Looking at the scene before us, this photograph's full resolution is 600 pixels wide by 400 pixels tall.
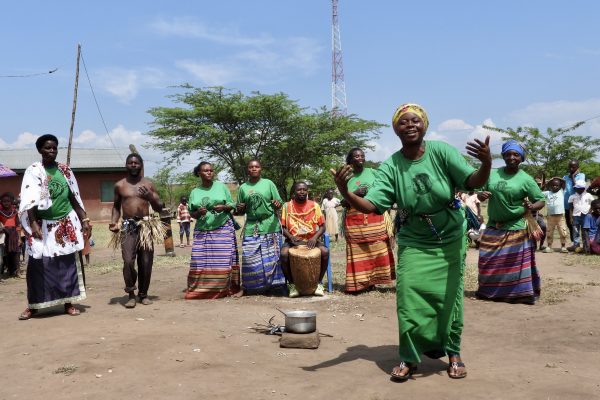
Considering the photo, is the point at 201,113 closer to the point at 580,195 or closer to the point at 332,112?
the point at 332,112

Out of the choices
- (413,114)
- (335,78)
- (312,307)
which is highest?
(335,78)

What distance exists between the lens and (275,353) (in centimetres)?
505

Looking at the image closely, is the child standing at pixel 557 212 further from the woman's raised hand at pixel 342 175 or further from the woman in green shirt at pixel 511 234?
the woman's raised hand at pixel 342 175

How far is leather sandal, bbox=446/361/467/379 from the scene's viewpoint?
421 centimetres

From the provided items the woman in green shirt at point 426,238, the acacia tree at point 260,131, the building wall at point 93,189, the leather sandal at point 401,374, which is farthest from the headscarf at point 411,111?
the building wall at point 93,189

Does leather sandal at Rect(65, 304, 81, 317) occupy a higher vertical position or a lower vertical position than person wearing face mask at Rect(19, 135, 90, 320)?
lower

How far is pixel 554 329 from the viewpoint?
582cm

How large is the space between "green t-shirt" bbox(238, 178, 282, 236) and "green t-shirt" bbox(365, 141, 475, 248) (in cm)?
385

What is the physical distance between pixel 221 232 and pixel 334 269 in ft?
11.2

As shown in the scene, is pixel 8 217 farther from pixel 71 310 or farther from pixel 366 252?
pixel 366 252

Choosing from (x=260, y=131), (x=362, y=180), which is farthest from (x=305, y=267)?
(x=260, y=131)

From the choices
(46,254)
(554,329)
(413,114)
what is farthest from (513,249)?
(46,254)

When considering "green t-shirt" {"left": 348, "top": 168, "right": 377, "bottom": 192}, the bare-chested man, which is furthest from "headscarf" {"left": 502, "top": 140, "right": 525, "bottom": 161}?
the bare-chested man

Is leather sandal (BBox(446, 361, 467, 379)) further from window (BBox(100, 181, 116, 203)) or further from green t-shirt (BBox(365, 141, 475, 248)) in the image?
window (BBox(100, 181, 116, 203))
